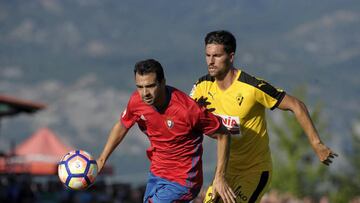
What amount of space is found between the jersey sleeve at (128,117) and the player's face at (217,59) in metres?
1.03

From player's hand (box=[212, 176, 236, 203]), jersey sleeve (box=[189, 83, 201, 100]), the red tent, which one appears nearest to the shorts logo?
player's hand (box=[212, 176, 236, 203])

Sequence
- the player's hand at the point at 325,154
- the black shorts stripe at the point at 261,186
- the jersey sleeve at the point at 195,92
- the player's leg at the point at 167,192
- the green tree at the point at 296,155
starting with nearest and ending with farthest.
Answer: the player's leg at the point at 167,192 → the player's hand at the point at 325,154 → the black shorts stripe at the point at 261,186 → the jersey sleeve at the point at 195,92 → the green tree at the point at 296,155

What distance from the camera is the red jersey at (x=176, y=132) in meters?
12.2

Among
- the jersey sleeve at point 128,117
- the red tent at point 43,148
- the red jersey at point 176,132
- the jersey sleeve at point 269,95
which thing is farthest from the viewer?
the red tent at point 43,148

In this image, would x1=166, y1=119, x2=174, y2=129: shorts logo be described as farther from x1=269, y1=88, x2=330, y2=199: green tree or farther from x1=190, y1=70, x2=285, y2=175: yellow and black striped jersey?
x1=269, y1=88, x2=330, y2=199: green tree

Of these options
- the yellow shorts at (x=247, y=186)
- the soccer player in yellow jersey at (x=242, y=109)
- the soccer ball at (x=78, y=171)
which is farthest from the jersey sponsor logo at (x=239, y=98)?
the soccer ball at (x=78, y=171)

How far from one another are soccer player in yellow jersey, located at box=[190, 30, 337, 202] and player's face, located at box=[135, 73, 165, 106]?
0.93 m

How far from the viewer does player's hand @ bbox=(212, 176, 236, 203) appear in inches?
471

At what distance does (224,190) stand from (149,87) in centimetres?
142

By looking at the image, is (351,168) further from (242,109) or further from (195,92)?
(242,109)

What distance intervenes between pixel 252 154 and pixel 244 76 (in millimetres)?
943

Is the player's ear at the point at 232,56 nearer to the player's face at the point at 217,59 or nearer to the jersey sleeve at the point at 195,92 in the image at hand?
the player's face at the point at 217,59

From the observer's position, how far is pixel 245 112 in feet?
42.2

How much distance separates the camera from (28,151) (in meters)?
48.0
